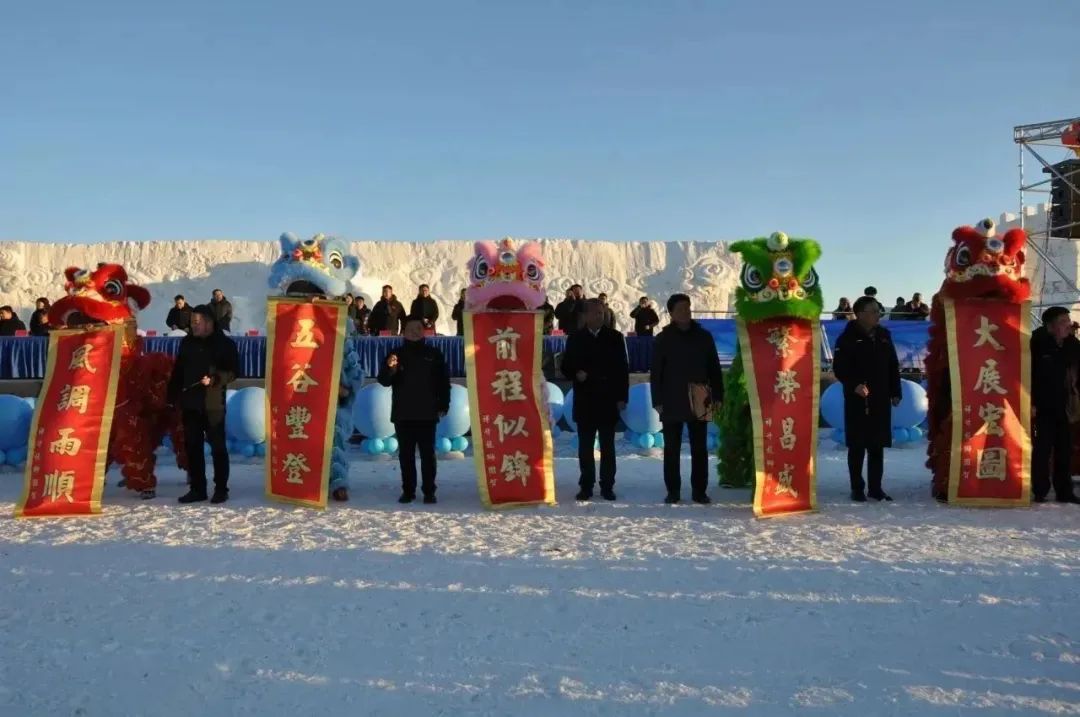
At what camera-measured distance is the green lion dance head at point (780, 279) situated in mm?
5438

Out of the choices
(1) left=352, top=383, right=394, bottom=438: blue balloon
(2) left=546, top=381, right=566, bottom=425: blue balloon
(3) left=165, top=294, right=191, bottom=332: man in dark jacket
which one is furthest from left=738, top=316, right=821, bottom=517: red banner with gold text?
(3) left=165, top=294, right=191, bottom=332: man in dark jacket

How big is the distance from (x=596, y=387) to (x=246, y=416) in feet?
12.6

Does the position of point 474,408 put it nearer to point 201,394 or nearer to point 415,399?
point 415,399

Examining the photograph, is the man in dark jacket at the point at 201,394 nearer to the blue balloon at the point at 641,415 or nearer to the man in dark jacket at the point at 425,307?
the blue balloon at the point at 641,415

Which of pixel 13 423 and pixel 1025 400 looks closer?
pixel 1025 400

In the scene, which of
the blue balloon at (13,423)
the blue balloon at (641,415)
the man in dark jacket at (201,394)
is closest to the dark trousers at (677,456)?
the blue balloon at (641,415)

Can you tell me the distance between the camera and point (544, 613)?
336cm

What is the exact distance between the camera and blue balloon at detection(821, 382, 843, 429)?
8.55 metres

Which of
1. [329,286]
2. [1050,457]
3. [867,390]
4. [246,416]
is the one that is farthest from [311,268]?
[1050,457]

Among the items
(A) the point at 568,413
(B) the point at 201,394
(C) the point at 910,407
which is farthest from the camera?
(A) the point at 568,413

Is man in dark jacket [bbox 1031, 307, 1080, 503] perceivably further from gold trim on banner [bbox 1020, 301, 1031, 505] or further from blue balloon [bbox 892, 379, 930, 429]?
blue balloon [bbox 892, 379, 930, 429]

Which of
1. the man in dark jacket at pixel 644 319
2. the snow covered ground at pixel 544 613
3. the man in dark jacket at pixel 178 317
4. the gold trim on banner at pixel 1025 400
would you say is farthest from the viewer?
the man in dark jacket at pixel 178 317

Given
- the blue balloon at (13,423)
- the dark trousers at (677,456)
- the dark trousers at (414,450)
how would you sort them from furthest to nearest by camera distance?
the blue balloon at (13,423)
the dark trousers at (414,450)
the dark trousers at (677,456)

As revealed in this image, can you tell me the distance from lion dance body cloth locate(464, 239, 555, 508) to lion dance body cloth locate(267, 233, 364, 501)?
0.96m
